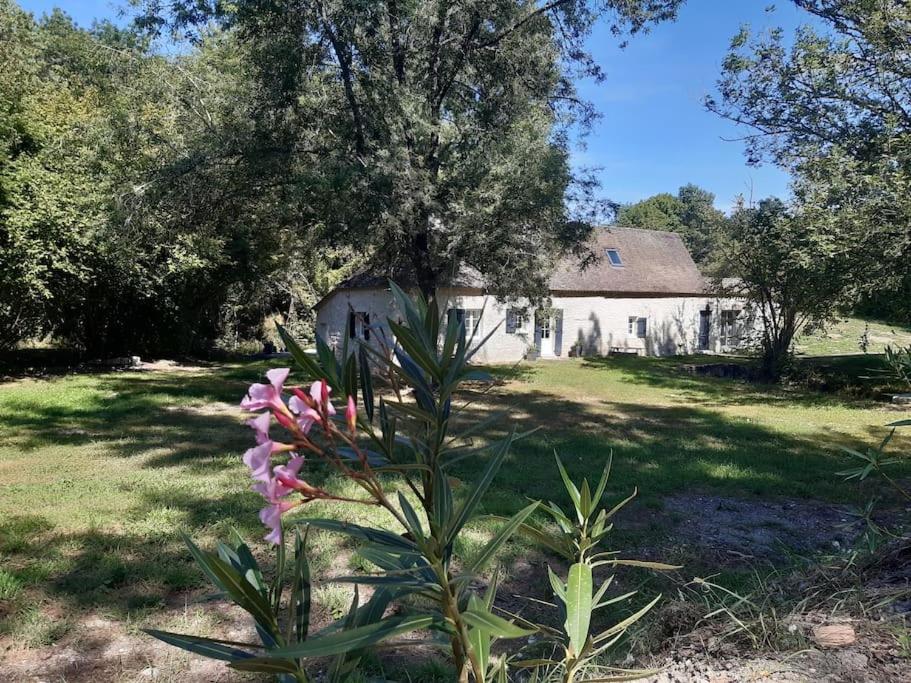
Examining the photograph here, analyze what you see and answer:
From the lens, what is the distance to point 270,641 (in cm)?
99

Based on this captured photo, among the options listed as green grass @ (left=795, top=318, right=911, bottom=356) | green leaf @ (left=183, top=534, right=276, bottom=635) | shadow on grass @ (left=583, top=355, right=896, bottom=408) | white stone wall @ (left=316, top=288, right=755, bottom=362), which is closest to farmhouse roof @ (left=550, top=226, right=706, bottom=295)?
white stone wall @ (left=316, top=288, right=755, bottom=362)

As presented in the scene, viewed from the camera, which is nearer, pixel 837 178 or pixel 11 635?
pixel 11 635

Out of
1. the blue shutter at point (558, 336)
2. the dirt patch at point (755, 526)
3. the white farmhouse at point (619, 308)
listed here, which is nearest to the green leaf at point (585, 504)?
the dirt patch at point (755, 526)

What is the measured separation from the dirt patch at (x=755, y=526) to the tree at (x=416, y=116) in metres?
5.46

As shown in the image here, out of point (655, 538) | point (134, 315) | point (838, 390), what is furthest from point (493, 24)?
point (134, 315)

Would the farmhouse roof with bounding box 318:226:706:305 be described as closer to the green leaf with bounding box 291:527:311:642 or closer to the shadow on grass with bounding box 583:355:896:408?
the shadow on grass with bounding box 583:355:896:408

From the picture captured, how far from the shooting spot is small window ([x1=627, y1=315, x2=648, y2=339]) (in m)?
23.5

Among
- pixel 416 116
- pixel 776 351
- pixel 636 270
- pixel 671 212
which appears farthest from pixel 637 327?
pixel 671 212

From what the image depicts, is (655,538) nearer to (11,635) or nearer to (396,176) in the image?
(11,635)

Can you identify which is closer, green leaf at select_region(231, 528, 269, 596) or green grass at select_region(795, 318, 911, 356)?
green leaf at select_region(231, 528, 269, 596)

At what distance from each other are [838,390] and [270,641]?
1696 cm

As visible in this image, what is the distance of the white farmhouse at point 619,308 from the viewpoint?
1953 centimetres

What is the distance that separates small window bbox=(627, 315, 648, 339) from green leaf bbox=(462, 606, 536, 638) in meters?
23.6

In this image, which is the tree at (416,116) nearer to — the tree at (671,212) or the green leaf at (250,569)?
the green leaf at (250,569)
